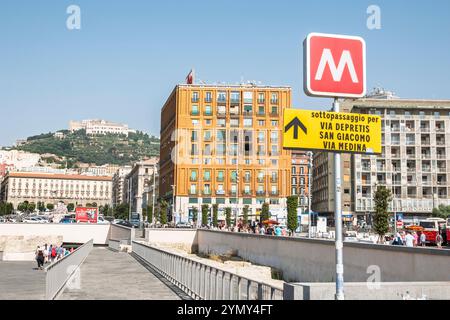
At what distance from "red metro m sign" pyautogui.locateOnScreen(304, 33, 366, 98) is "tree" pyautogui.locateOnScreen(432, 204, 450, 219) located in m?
80.6

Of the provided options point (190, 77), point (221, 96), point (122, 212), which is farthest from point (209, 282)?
point (122, 212)

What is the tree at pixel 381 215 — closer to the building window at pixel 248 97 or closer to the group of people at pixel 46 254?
the group of people at pixel 46 254

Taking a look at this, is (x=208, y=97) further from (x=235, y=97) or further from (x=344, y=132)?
(x=344, y=132)

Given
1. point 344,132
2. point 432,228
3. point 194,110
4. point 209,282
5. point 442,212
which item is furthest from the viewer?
point 194,110

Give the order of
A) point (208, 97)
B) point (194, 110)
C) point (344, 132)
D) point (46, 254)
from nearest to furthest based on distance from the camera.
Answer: point (344, 132) < point (46, 254) < point (208, 97) < point (194, 110)

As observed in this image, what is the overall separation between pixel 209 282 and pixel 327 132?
27.6 feet

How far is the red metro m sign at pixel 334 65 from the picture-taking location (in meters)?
6.59

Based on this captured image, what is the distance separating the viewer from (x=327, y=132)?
6730 millimetres

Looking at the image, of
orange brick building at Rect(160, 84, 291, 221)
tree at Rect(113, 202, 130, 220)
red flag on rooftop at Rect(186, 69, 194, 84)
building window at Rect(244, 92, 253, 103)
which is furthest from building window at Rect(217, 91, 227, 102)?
tree at Rect(113, 202, 130, 220)

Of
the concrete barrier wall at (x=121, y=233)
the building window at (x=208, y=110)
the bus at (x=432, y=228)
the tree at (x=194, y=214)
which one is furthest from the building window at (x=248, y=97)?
the bus at (x=432, y=228)

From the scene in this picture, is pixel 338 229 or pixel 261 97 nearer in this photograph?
pixel 338 229

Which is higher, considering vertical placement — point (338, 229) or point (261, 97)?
point (261, 97)

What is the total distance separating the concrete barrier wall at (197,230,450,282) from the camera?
15.9 meters
